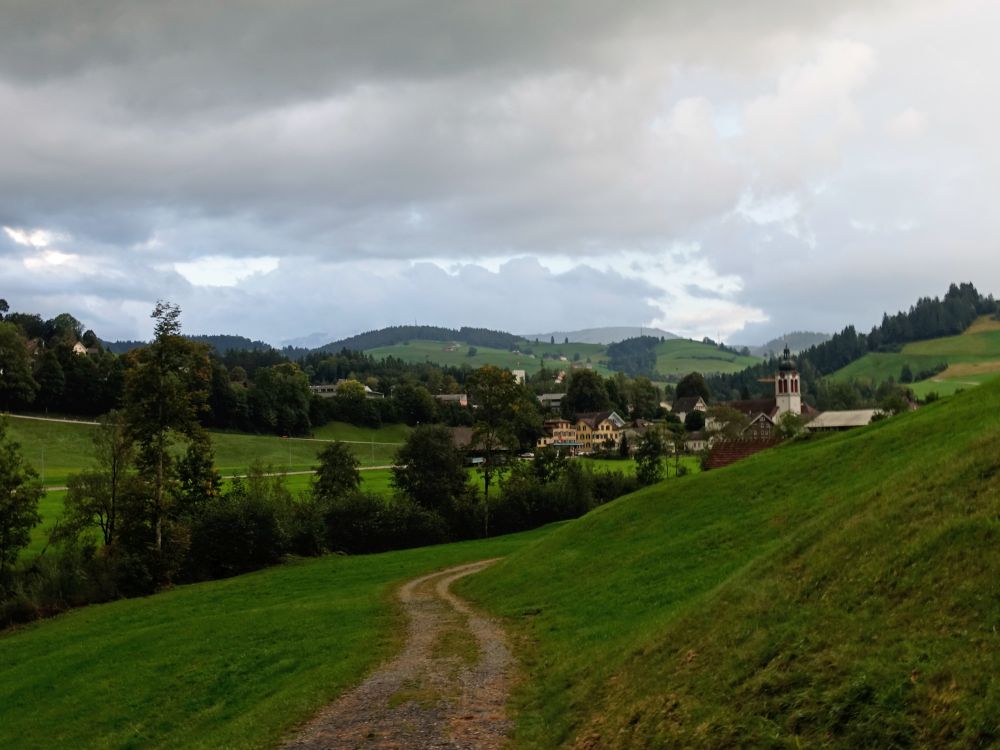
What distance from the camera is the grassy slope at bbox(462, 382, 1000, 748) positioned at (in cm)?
1152

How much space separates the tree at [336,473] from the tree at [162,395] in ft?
91.8

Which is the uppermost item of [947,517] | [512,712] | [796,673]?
[947,517]

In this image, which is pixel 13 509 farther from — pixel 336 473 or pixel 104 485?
pixel 336 473

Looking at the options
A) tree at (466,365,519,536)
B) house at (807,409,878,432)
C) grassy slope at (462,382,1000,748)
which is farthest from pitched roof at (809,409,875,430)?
grassy slope at (462,382,1000,748)

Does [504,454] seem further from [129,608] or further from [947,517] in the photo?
[947,517]

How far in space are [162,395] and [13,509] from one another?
1346cm

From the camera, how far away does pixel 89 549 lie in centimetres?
6072

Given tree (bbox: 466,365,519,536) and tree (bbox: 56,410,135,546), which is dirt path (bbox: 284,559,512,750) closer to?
tree (bbox: 56,410,135,546)

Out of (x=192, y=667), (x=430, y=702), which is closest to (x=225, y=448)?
(x=192, y=667)

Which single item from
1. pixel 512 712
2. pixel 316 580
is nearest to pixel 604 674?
pixel 512 712

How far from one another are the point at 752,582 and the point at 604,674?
12.5ft

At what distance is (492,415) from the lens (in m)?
88.1

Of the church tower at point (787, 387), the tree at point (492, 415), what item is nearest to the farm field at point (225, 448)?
the tree at point (492, 415)

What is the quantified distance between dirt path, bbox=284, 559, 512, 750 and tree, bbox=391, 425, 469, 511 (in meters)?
59.0
